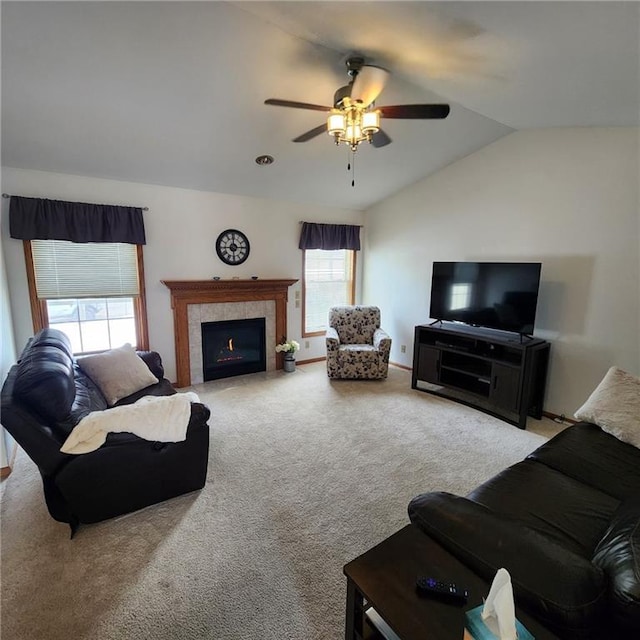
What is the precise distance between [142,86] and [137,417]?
2.30 meters

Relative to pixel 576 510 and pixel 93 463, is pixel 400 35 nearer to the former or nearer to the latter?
pixel 576 510

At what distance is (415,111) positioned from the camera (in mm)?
2262

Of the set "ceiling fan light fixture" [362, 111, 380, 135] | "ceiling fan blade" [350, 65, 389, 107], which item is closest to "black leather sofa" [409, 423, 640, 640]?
"ceiling fan light fixture" [362, 111, 380, 135]

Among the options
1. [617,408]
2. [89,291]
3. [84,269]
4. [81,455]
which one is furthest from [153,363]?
[617,408]

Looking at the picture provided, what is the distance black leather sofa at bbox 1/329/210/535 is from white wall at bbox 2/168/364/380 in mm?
1707

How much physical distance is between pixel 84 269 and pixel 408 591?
13.2ft

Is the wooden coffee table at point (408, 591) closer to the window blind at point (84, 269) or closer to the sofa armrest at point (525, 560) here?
the sofa armrest at point (525, 560)

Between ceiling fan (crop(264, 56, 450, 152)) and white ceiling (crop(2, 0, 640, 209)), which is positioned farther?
ceiling fan (crop(264, 56, 450, 152))

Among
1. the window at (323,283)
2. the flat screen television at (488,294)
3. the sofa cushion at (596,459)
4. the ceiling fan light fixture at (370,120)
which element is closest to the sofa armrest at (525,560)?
the sofa cushion at (596,459)

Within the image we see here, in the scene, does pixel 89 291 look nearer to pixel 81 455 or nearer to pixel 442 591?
pixel 81 455

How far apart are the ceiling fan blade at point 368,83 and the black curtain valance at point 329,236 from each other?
2.79m

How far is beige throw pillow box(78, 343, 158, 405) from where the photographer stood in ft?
9.62

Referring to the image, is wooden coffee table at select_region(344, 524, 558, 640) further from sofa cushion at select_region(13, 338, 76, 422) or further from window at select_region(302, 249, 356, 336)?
window at select_region(302, 249, 356, 336)

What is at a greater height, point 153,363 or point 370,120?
point 370,120
